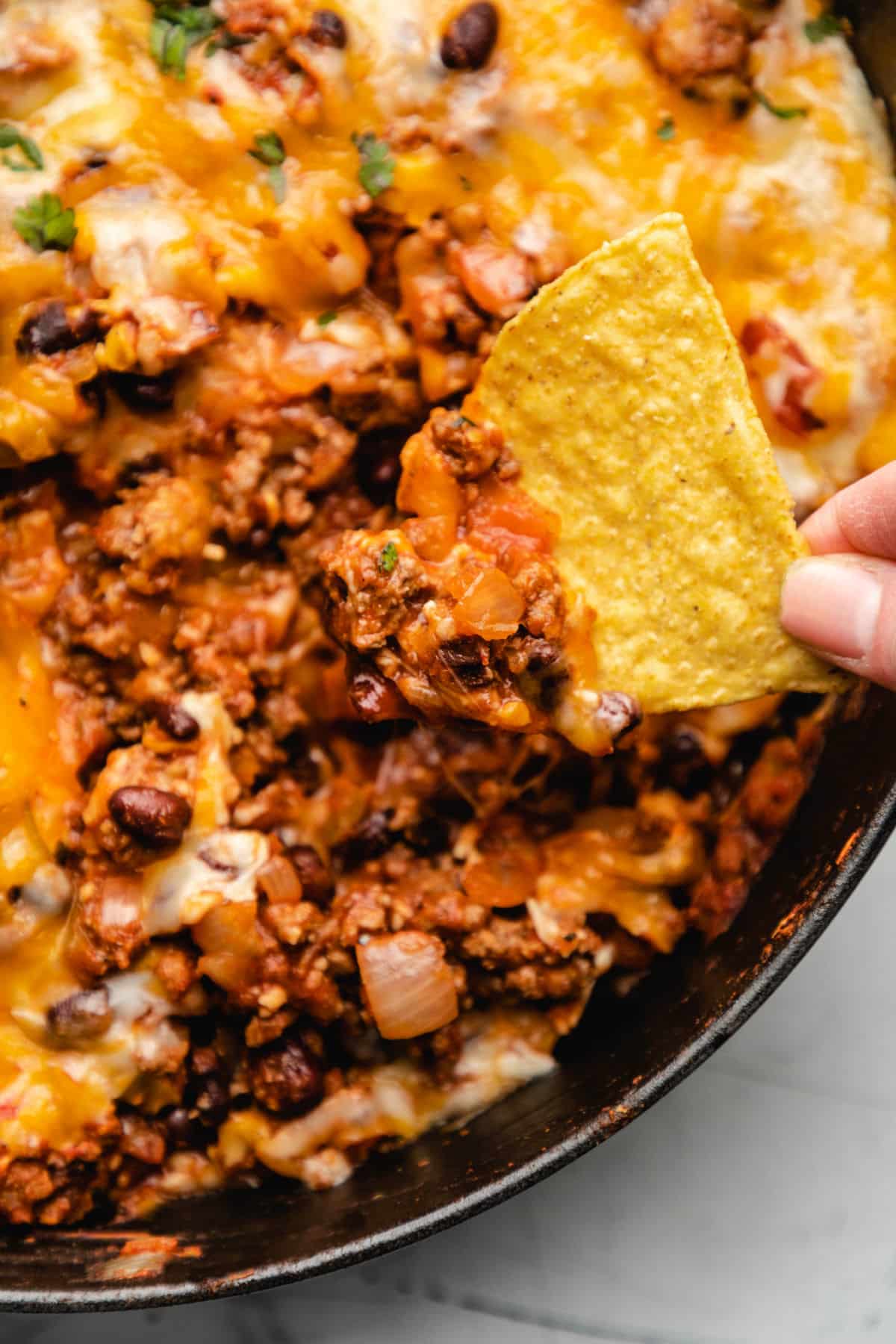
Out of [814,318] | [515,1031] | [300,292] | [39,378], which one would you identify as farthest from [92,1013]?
[814,318]

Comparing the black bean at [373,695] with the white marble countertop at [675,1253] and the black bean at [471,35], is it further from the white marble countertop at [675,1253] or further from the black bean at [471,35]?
the white marble countertop at [675,1253]

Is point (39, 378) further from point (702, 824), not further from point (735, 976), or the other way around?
point (735, 976)

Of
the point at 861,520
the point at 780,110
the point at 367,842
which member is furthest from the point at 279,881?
the point at 780,110

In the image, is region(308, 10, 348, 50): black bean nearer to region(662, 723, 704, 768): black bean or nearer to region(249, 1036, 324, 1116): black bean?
region(662, 723, 704, 768): black bean

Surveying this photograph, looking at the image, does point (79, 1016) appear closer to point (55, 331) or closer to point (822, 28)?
point (55, 331)

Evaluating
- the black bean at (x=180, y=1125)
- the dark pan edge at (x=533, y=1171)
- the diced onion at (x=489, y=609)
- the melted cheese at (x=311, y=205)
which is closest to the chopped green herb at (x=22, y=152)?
the melted cheese at (x=311, y=205)

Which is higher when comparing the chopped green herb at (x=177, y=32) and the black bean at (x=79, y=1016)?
the chopped green herb at (x=177, y=32)

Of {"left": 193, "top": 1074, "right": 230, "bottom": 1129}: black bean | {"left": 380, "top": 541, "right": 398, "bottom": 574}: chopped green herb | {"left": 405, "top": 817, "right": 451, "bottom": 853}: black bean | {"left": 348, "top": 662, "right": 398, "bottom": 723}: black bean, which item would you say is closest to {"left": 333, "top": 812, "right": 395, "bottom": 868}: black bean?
{"left": 405, "top": 817, "right": 451, "bottom": 853}: black bean
